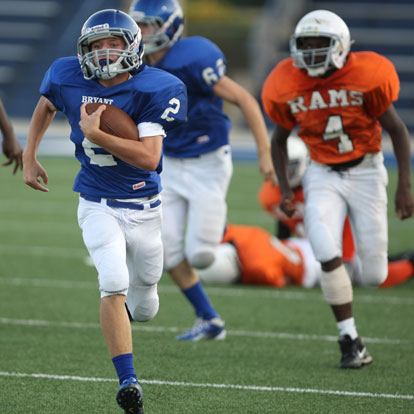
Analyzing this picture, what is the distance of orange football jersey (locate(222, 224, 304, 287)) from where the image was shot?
239 inches

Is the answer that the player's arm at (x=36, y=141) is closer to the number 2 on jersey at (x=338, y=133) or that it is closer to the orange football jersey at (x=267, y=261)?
the number 2 on jersey at (x=338, y=133)

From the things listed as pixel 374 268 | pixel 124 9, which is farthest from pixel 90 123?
pixel 124 9

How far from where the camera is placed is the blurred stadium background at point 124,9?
18703 mm

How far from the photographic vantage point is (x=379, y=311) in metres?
5.32

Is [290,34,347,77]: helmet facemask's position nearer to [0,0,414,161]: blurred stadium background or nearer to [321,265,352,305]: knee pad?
[321,265,352,305]: knee pad

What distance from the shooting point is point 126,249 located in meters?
3.46

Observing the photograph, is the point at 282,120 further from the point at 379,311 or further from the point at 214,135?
the point at 379,311

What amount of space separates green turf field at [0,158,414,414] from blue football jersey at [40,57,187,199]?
82 cm

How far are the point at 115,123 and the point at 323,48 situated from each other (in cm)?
126

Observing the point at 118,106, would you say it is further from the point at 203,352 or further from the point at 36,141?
the point at 203,352

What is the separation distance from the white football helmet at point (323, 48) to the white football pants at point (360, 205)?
485 mm

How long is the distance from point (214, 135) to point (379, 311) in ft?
5.04

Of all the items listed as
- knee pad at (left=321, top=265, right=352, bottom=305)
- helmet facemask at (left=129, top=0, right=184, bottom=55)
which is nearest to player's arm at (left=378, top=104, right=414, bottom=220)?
knee pad at (left=321, top=265, right=352, bottom=305)

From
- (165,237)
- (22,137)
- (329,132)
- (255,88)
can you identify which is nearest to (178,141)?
(165,237)
